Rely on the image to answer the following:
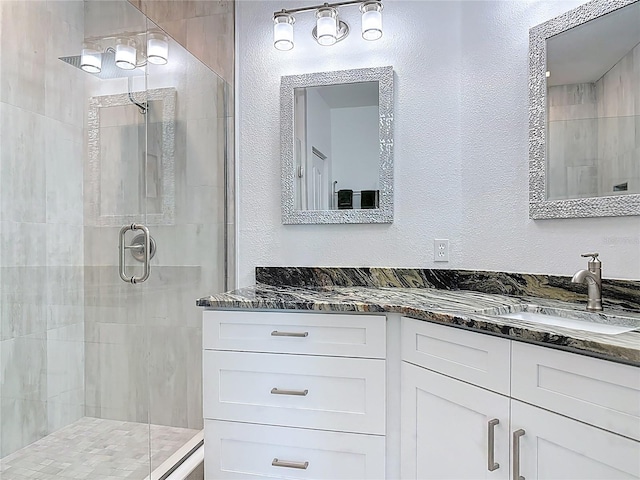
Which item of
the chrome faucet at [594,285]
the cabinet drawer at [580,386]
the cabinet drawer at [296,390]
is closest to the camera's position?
the cabinet drawer at [580,386]

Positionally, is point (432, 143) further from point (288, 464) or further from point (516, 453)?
point (288, 464)

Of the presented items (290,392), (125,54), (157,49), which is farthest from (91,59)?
(290,392)

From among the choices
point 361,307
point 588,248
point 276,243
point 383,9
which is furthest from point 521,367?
point 383,9

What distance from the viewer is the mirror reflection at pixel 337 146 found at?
7.04ft

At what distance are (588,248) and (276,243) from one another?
53.1 inches

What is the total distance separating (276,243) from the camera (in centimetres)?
228

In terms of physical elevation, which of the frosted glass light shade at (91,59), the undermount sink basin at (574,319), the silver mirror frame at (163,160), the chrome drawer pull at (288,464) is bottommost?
the chrome drawer pull at (288,464)

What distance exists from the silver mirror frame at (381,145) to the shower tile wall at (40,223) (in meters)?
0.92

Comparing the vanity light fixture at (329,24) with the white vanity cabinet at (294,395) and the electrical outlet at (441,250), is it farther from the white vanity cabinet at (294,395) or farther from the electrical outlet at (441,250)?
the white vanity cabinet at (294,395)

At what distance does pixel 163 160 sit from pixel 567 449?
174 cm

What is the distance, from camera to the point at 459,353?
134 cm

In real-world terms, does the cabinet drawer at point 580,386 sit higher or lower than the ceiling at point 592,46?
lower

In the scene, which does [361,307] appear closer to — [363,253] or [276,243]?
[363,253]

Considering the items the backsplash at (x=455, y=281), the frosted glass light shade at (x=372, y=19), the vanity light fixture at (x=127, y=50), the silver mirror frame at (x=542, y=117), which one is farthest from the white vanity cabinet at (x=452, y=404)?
the vanity light fixture at (x=127, y=50)
